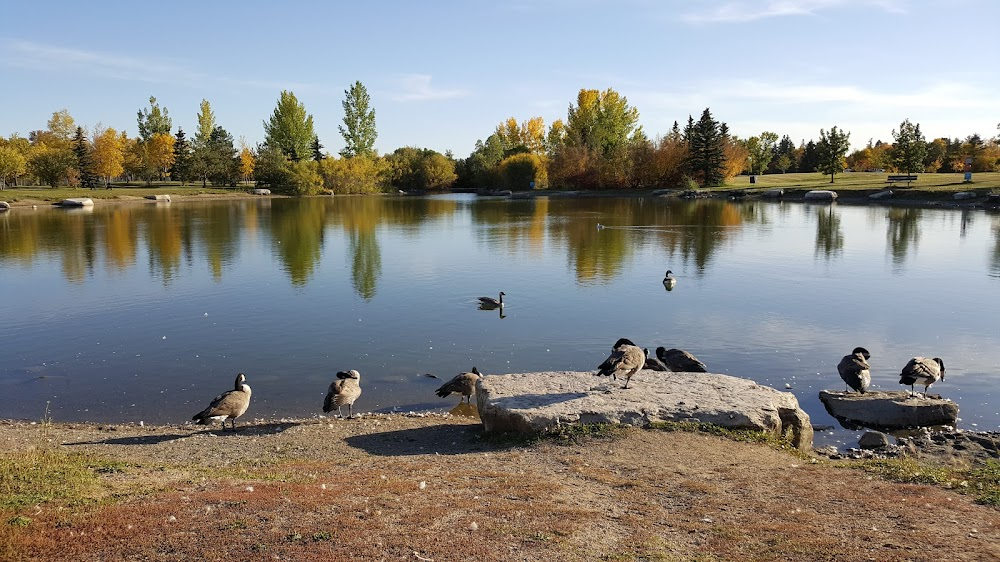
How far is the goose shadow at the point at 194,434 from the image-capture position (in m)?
12.5

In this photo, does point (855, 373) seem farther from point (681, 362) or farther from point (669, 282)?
point (669, 282)

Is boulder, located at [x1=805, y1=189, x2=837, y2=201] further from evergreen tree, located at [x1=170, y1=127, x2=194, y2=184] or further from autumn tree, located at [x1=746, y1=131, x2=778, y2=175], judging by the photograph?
evergreen tree, located at [x1=170, y1=127, x2=194, y2=184]

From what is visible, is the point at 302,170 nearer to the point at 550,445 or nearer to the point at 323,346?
the point at 323,346

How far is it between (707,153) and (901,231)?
188 ft

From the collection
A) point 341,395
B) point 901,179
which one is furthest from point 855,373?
point 901,179

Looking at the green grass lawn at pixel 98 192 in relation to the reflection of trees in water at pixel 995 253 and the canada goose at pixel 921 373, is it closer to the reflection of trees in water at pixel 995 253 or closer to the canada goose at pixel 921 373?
the reflection of trees in water at pixel 995 253

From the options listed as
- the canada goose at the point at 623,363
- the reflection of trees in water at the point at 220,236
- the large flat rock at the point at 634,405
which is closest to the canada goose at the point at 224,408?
the large flat rock at the point at 634,405

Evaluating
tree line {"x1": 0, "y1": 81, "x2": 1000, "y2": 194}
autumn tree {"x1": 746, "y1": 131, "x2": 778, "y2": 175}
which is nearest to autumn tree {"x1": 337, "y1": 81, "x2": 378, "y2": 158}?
tree line {"x1": 0, "y1": 81, "x2": 1000, "y2": 194}

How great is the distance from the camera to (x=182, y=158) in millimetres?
121438

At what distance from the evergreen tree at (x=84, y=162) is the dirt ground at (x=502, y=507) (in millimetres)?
119872

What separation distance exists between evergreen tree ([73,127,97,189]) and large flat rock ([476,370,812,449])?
123 m

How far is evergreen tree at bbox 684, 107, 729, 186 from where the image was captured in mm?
105312

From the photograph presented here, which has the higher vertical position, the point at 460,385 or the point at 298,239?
the point at 298,239

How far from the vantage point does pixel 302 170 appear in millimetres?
123062
